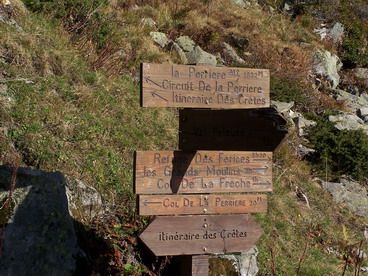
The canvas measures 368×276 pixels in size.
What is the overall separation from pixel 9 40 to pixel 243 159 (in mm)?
4196

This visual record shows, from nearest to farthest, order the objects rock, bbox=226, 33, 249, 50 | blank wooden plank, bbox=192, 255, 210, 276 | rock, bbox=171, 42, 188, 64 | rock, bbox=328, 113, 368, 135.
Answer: blank wooden plank, bbox=192, 255, 210, 276 → rock, bbox=171, 42, 188, 64 → rock, bbox=328, 113, 368, 135 → rock, bbox=226, 33, 249, 50

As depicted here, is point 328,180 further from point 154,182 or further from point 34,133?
point 154,182

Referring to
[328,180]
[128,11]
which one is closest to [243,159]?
[328,180]

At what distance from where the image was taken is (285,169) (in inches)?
384

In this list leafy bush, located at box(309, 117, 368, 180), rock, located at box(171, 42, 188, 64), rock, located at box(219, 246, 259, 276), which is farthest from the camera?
rock, located at box(171, 42, 188, 64)

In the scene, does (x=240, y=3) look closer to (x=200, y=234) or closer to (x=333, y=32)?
(x=333, y=32)

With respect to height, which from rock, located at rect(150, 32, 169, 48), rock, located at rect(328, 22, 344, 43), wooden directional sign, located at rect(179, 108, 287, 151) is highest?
rock, located at rect(328, 22, 344, 43)

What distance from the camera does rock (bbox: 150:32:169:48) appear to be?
39.3ft

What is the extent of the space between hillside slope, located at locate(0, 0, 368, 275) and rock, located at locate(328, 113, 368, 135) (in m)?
0.22

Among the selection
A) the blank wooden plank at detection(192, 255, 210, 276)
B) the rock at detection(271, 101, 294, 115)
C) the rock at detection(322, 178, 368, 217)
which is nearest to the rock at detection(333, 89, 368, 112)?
the rock at detection(271, 101, 294, 115)

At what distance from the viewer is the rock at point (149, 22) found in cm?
1235

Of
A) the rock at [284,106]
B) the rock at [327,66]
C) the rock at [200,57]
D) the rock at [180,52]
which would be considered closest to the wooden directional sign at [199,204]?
the rock at [180,52]

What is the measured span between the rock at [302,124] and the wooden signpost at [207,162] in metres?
7.33

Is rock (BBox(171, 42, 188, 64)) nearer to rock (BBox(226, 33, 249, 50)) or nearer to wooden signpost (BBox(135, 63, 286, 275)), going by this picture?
rock (BBox(226, 33, 249, 50))
